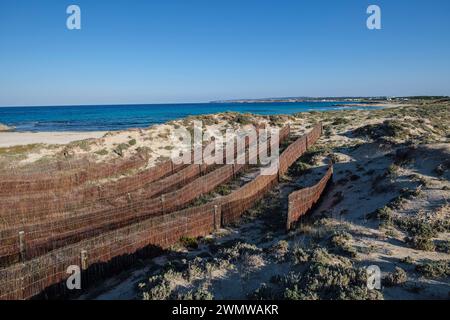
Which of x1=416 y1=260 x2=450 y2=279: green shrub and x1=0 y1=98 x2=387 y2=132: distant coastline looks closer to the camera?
x1=416 y1=260 x2=450 y2=279: green shrub

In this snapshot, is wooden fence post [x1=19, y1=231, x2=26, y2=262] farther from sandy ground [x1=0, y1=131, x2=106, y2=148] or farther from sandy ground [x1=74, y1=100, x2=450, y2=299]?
sandy ground [x1=0, y1=131, x2=106, y2=148]

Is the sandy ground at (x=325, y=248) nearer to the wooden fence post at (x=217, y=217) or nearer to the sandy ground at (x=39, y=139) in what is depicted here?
the wooden fence post at (x=217, y=217)

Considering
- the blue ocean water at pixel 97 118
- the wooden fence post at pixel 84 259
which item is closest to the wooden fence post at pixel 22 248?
the wooden fence post at pixel 84 259

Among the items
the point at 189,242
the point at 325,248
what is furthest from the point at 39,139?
the point at 325,248

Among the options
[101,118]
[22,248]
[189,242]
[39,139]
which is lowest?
[189,242]

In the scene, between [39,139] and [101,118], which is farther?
[101,118]

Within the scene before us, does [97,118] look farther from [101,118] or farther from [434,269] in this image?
[434,269]

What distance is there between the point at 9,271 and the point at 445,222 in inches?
437

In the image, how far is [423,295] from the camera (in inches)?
264

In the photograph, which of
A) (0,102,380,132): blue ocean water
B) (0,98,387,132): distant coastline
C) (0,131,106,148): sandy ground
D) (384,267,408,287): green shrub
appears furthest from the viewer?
(0,102,380,132): blue ocean water

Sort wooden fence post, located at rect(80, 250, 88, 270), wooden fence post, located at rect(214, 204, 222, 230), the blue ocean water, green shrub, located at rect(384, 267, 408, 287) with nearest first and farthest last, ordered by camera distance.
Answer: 1. green shrub, located at rect(384, 267, 408, 287)
2. wooden fence post, located at rect(80, 250, 88, 270)
3. wooden fence post, located at rect(214, 204, 222, 230)
4. the blue ocean water

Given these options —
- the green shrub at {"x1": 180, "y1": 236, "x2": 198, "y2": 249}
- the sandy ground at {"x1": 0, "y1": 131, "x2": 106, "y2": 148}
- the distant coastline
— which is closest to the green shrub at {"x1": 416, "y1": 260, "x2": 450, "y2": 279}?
the green shrub at {"x1": 180, "y1": 236, "x2": 198, "y2": 249}
